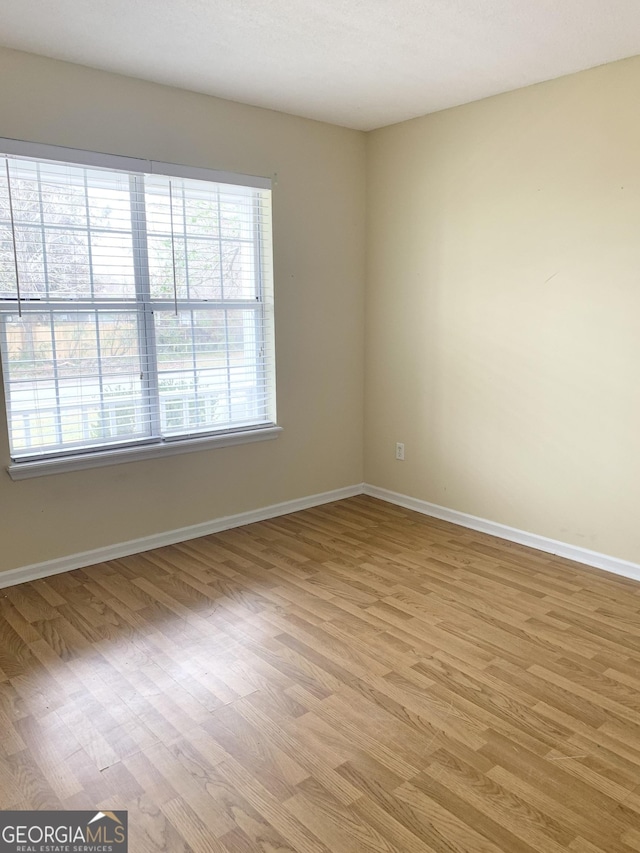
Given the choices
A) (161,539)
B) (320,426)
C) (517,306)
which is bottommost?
(161,539)

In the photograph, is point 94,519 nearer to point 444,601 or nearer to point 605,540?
point 444,601

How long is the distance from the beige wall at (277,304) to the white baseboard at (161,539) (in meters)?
0.04

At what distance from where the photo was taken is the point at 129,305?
340cm

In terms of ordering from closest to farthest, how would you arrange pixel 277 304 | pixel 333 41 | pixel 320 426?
1. pixel 333 41
2. pixel 277 304
3. pixel 320 426

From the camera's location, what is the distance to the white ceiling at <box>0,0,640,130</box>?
8.12 ft

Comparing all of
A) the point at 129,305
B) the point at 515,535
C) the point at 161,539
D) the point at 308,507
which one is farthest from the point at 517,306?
the point at 161,539

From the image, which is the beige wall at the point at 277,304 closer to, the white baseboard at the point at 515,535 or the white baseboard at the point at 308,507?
the white baseboard at the point at 308,507

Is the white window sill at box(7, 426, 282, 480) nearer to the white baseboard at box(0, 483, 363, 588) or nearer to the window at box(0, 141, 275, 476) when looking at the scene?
the window at box(0, 141, 275, 476)

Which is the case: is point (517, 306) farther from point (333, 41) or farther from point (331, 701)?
point (331, 701)
